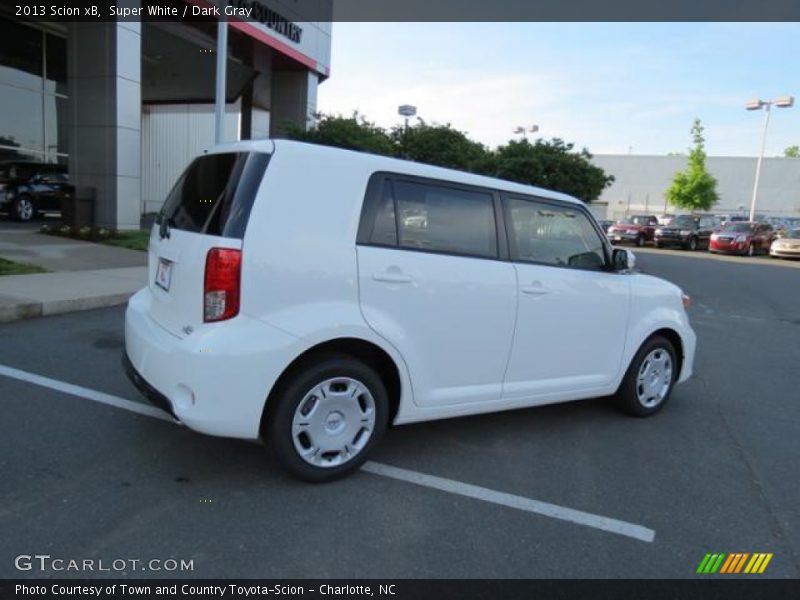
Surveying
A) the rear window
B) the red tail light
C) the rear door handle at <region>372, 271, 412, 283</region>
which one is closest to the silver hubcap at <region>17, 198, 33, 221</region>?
the rear window

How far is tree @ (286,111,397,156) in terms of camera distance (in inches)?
582

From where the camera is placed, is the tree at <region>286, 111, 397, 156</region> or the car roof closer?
the car roof

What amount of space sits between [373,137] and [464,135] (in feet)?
9.92

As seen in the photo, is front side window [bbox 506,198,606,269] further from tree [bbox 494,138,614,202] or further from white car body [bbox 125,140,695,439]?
tree [bbox 494,138,614,202]

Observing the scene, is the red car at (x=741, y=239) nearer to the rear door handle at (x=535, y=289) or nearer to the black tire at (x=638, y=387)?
the black tire at (x=638, y=387)

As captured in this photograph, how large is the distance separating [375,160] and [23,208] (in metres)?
17.1

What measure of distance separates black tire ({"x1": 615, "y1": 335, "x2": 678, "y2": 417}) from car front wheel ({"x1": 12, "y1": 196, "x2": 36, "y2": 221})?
1746 cm

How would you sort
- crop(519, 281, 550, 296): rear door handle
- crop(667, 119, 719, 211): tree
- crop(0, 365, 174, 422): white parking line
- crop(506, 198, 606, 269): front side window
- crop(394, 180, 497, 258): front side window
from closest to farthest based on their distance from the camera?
1. crop(394, 180, 497, 258): front side window
2. crop(519, 281, 550, 296): rear door handle
3. crop(506, 198, 606, 269): front side window
4. crop(0, 365, 174, 422): white parking line
5. crop(667, 119, 719, 211): tree

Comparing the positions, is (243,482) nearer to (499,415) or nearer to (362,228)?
(362,228)

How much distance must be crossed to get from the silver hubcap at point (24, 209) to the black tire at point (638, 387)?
17.5 m

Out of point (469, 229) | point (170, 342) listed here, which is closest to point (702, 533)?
point (469, 229)

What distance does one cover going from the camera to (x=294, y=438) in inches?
Result: 131

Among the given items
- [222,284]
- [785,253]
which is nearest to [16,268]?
[222,284]

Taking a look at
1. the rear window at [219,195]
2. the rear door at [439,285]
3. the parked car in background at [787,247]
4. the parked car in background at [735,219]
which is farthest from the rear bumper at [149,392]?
the parked car in background at [735,219]
